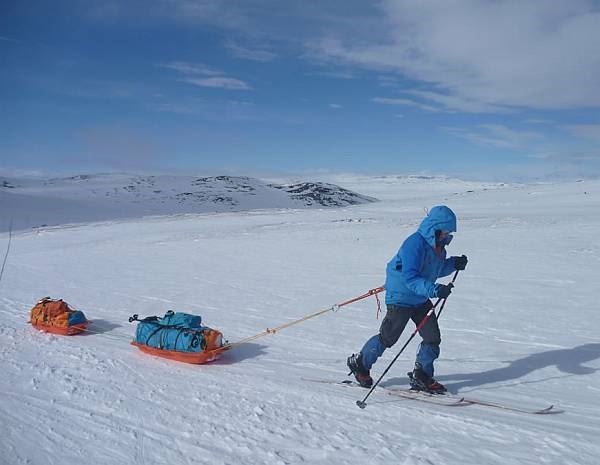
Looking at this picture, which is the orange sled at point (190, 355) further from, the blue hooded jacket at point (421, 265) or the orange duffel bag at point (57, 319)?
the blue hooded jacket at point (421, 265)

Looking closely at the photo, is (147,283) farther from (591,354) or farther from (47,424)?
(591,354)

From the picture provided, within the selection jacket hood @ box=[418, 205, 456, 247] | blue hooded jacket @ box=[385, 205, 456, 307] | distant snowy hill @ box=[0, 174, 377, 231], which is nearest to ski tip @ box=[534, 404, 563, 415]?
blue hooded jacket @ box=[385, 205, 456, 307]

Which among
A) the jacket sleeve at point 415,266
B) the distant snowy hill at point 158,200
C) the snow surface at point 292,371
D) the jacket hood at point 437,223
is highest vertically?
the distant snowy hill at point 158,200

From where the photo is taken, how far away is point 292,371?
603cm

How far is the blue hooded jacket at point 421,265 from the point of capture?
4891 millimetres

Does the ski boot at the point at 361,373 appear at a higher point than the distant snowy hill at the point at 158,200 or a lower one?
lower

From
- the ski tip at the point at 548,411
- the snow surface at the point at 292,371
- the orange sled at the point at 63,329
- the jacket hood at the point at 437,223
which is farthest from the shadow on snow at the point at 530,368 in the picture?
the orange sled at the point at 63,329

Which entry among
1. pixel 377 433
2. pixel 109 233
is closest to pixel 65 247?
pixel 109 233

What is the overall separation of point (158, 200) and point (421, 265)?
214ft

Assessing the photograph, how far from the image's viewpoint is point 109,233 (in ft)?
84.7

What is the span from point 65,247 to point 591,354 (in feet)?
63.6

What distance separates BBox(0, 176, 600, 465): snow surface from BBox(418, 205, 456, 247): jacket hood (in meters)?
1.69

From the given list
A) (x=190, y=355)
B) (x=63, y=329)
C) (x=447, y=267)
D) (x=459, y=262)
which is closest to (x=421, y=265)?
Answer: (x=447, y=267)

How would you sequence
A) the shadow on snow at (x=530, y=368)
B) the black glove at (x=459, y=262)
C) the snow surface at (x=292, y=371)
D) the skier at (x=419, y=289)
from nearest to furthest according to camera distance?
the snow surface at (x=292, y=371) → the skier at (x=419, y=289) → the black glove at (x=459, y=262) → the shadow on snow at (x=530, y=368)
